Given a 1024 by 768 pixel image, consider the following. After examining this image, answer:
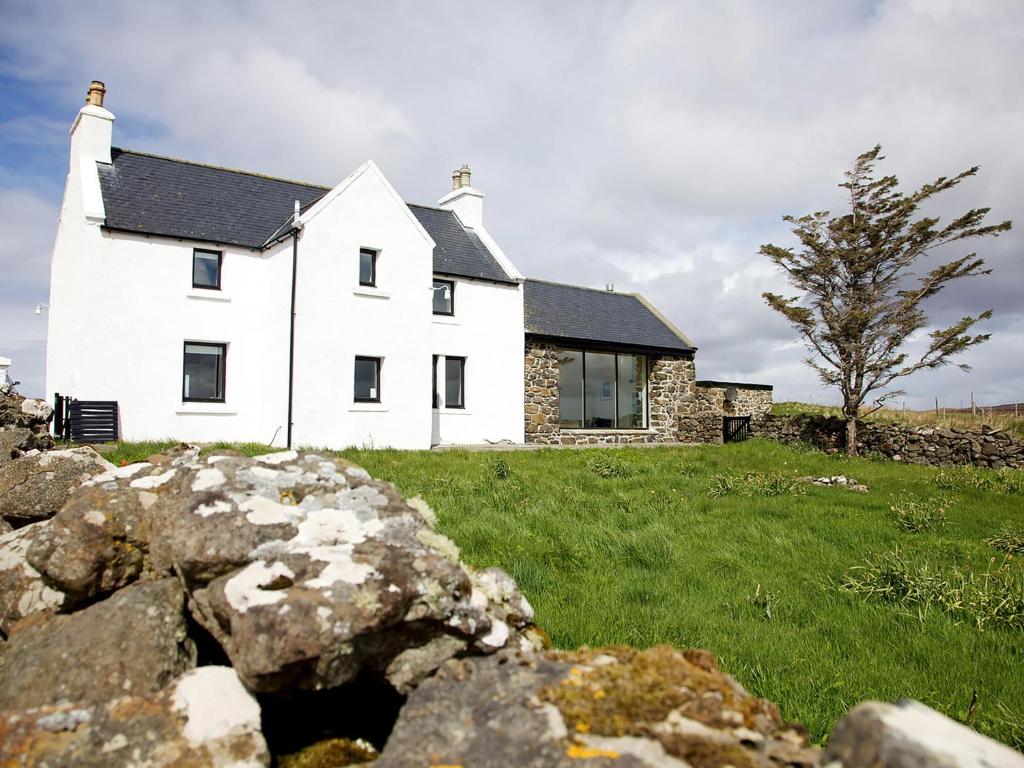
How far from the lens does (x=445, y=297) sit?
23078 mm

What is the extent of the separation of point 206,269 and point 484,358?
29.2 feet

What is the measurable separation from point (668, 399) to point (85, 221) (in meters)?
20.5

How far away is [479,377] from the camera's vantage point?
76.0 ft

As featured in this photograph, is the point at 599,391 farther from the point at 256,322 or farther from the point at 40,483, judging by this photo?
the point at 40,483

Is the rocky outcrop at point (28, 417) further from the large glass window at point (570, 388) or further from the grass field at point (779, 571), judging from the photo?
the large glass window at point (570, 388)

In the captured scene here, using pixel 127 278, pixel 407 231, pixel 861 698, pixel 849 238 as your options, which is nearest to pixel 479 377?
pixel 407 231

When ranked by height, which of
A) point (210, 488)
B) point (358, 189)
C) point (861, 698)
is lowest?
point (861, 698)

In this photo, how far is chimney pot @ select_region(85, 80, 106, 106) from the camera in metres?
19.4

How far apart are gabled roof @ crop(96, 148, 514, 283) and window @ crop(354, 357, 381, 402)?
4.26 m

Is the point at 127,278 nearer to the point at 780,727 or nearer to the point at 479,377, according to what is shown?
the point at 479,377

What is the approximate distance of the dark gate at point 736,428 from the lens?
25812 millimetres

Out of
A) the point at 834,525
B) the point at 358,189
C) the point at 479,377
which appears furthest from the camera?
the point at 479,377

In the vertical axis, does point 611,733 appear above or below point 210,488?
below

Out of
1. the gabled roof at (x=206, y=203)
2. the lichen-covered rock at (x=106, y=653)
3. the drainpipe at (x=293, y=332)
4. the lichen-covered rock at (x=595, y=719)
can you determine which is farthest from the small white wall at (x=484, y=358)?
the lichen-covered rock at (x=595, y=719)
